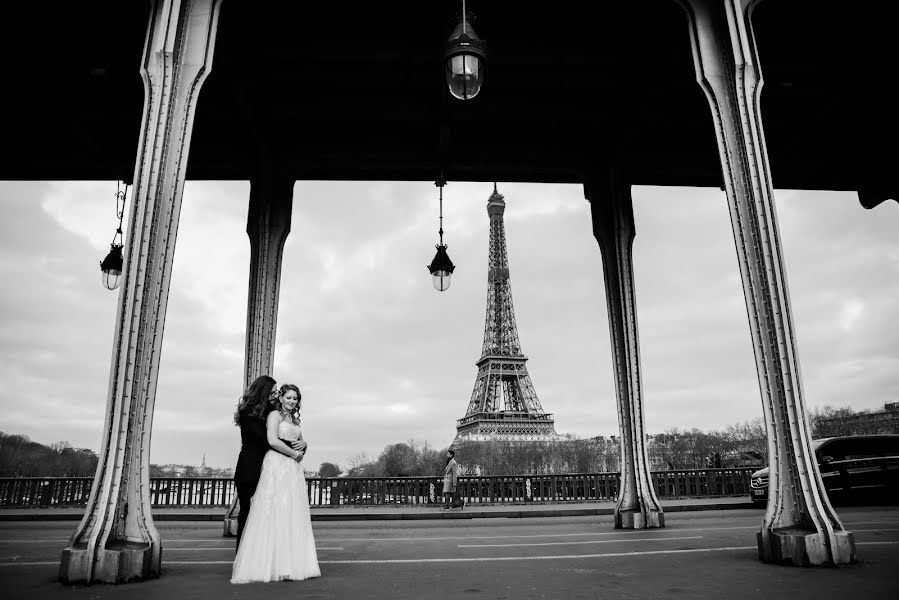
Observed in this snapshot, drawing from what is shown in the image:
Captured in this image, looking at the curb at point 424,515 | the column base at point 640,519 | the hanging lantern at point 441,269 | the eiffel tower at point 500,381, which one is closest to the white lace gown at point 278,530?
the column base at point 640,519

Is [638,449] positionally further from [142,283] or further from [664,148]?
[142,283]

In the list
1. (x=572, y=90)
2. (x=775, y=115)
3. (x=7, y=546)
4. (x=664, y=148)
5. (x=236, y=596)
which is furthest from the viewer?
(x=664, y=148)

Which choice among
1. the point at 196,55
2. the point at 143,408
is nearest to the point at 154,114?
the point at 196,55

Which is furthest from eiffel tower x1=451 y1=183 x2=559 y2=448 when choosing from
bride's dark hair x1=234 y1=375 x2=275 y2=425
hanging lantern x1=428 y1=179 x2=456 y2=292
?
bride's dark hair x1=234 y1=375 x2=275 y2=425

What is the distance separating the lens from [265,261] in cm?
1002

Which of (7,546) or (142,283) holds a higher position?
(142,283)

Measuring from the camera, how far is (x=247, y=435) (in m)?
5.59

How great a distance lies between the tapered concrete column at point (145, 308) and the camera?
4734mm

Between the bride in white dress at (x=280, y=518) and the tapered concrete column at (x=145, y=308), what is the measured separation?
80 centimetres

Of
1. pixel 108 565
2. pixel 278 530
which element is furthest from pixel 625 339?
pixel 108 565

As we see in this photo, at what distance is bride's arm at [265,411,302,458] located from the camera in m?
5.39

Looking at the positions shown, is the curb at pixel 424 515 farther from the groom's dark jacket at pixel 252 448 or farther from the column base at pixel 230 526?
the groom's dark jacket at pixel 252 448

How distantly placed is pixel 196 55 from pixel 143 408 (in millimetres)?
3457

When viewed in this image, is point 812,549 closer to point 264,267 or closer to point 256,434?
point 256,434
